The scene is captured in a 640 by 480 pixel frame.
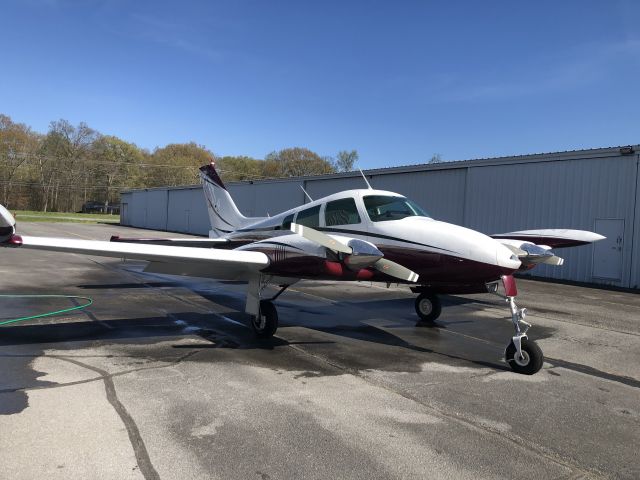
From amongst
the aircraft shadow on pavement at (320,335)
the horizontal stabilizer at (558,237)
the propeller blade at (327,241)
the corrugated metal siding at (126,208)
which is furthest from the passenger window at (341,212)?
the corrugated metal siding at (126,208)

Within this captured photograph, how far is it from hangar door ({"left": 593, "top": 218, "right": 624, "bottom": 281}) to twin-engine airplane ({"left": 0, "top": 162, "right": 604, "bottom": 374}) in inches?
427

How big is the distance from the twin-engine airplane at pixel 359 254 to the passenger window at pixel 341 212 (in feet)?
0.06

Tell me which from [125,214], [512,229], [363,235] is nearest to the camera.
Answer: [363,235]

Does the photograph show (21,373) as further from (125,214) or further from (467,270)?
(125,214)

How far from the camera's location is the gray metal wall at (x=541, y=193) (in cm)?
1619

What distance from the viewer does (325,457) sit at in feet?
11.5

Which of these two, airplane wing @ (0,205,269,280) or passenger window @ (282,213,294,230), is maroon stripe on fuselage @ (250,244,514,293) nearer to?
airplane wing @ (0,205,269,280)

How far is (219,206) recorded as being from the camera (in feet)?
46.1

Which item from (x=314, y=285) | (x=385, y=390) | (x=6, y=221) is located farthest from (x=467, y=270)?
(x=314, y=285)

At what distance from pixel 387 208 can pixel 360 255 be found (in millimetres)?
1719

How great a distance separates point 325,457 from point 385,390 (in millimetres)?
1730

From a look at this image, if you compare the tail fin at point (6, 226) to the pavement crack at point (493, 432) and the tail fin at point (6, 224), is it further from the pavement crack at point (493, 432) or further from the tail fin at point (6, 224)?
the pavement crack at point (493, 432)

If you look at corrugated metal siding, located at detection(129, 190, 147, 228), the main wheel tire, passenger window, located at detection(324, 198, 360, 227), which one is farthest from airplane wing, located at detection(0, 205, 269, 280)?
corrugated metal siding, located at detection(129, 190, 147, 228)

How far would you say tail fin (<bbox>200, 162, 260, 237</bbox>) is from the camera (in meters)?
13.7
